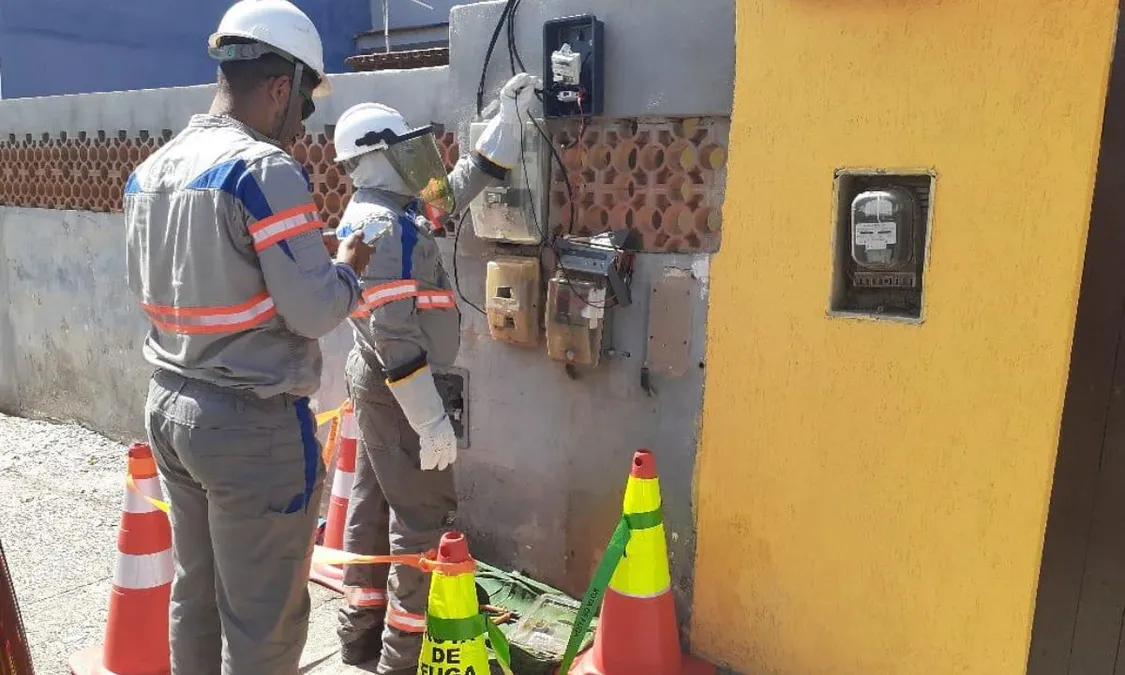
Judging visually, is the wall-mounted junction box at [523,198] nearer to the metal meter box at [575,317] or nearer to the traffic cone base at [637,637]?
the metal meter box at [575,317]

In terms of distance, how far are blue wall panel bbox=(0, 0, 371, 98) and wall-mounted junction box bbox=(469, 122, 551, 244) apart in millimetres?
8409

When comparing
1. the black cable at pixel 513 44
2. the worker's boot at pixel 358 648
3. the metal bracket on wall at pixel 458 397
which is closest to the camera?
the worker's boot at pixel 358 648

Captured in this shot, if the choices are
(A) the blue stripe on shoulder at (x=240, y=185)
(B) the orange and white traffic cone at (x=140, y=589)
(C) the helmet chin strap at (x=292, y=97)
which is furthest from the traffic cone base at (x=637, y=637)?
(C) the helmet chin strap at (x=292, y=97)

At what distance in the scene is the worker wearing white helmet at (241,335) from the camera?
2.22m

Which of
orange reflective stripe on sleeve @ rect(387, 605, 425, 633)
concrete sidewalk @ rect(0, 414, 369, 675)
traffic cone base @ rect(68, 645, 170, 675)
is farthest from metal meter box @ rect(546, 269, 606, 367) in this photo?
traffic cone base @ rect(68, 645, 170, 675)

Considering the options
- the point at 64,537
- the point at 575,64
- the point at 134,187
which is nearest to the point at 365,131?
the point at 575,64

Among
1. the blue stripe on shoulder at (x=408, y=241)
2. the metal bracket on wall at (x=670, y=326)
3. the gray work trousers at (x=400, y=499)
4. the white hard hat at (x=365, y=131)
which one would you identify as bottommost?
the gray work trousers at (x=400, y=499)

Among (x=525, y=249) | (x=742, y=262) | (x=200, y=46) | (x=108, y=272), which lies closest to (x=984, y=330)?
(x=742, y=262)

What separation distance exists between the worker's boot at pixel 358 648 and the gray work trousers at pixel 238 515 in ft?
2.84

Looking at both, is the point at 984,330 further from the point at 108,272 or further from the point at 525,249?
the point at 108,272

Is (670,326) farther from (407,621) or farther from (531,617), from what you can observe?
(407,621)

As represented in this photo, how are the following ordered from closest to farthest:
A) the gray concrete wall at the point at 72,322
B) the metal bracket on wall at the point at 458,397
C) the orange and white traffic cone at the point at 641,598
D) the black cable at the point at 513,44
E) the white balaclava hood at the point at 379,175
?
1. the orange and white traffic cone at the point at 641,598
2. the white balaclava hood at the point at 379,175
3. the black cable at the point at 513,44
4. the metal bracket on wall at the point at 458,397
5. the gray concrete wall at the point at 72,322

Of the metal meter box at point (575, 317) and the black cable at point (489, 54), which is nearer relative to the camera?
the metal meter box at point (575, 317)

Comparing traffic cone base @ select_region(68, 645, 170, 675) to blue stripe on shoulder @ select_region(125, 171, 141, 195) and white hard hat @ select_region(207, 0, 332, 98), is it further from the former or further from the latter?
white hard hat @ select_region(207, 0, 332, 98)
